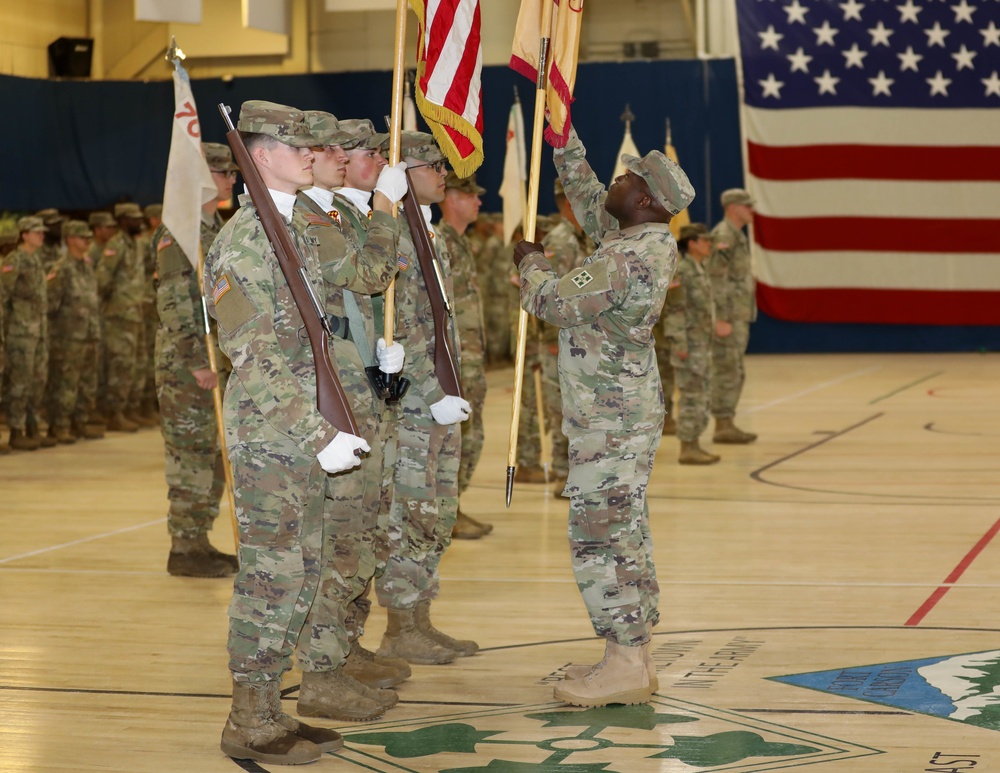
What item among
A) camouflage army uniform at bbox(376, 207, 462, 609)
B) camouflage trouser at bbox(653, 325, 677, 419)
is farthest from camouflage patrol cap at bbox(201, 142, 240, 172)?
camouflage trouser at bbox(653, 325, 677, 419)

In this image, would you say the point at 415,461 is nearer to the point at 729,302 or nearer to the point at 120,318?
the point at 729,302

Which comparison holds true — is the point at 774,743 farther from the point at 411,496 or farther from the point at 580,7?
the point at 580,7

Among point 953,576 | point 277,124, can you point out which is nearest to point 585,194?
point 277,124

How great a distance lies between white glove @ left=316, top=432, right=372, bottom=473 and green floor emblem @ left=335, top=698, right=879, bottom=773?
2.51 feet

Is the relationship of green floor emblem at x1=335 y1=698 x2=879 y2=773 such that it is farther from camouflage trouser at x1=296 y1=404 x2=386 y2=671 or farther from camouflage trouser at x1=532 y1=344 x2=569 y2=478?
camouflage trouser at x1=532 y1=344 x2=569 y2=478

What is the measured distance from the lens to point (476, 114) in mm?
4629

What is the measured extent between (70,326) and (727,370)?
4.78m

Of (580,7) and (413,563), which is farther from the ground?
(580,7)

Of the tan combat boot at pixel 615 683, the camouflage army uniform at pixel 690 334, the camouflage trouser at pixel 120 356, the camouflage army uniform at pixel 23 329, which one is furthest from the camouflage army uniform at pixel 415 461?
the camouflage trouser at pixel 120 356

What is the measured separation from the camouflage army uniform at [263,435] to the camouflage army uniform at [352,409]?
7.0 inches

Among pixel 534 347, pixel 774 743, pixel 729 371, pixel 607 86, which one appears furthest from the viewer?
pixel 607 86

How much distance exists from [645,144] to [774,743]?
47.9ft

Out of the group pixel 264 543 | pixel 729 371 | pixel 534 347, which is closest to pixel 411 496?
pixel 264 543

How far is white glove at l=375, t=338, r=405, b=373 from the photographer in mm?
3826
